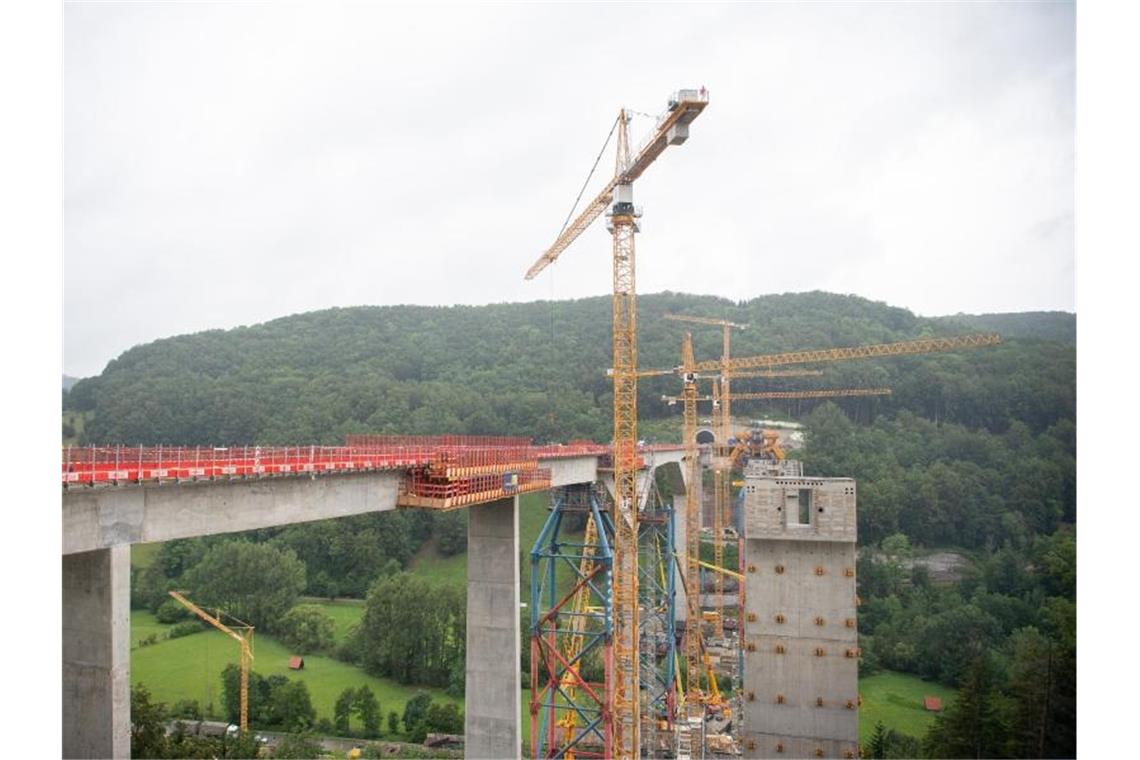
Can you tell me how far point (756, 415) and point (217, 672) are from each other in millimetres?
79214

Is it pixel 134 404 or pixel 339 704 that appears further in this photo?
pixel 134 404

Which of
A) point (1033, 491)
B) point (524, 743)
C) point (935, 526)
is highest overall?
point (1033, 491)

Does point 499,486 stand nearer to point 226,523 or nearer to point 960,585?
point 226,523

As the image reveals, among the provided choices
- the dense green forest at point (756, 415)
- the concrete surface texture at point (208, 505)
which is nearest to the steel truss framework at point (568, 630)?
the concrete surface texture at point (208, 505)

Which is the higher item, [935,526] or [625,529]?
[625,529]

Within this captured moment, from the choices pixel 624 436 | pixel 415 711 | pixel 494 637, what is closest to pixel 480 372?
pixel 415 711

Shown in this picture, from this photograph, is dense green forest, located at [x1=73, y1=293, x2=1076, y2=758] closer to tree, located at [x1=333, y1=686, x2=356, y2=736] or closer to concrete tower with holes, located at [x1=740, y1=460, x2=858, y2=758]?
tree, located at [x1=333, y1=686, x2=356, y2=736]

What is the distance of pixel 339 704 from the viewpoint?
42.1m

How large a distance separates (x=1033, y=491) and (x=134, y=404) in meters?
96.5

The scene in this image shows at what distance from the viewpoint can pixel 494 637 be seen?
86.3ft

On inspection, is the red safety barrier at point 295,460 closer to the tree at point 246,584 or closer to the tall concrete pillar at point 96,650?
the tall concrete pillar at point 96,650

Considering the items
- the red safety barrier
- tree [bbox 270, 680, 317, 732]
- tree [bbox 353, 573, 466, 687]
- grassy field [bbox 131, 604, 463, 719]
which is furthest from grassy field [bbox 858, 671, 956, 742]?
tree [bbox 270, 680, 317, 732]

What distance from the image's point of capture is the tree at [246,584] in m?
60.8

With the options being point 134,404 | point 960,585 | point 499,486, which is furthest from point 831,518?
point 134,404
